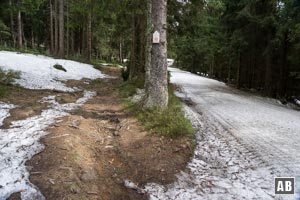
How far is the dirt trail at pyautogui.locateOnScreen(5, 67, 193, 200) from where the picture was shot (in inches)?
154

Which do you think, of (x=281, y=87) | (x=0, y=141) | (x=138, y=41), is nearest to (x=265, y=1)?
(x=281, y=87)

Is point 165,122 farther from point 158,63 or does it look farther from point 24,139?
point 24,139

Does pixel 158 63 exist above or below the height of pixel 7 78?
above

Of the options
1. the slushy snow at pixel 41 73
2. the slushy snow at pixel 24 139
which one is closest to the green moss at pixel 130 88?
the slushy snow at pixel 24 139

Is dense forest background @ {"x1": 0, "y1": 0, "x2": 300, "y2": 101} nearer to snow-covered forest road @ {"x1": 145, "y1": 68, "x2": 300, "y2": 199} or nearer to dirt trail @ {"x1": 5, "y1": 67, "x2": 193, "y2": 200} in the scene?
dirt trail @ {"x1": 5, "y1": 67, "x2": 193, "y2": 200}

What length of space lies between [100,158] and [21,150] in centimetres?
122

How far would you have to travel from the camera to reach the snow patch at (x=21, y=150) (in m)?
3.73

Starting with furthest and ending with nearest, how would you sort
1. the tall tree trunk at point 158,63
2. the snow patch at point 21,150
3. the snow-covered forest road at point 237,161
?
the tall tree trunk at point 158,63
the snow-covered forest road at point 237,161
the snow patch at point 21,150

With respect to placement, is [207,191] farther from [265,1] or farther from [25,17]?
[25,17]

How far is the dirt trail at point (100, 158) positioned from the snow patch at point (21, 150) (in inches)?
4.1

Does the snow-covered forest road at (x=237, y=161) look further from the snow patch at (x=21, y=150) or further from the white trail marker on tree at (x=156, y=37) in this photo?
the white trail marker on tree at (x=156, y=37)

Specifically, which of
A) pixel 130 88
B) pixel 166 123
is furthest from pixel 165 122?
pixel 130 88

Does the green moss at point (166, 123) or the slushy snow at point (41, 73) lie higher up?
the slushy snow at point (41, 73)

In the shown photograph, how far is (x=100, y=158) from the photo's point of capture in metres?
4.89
